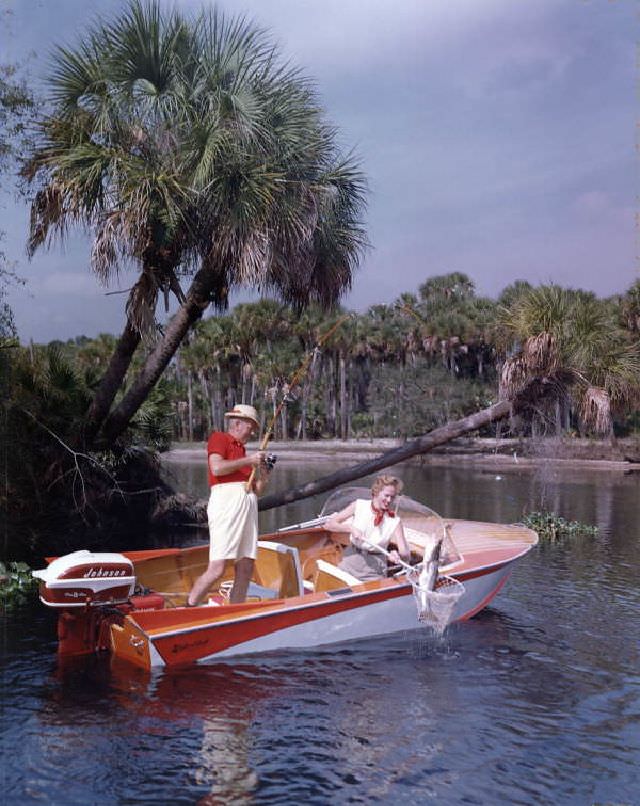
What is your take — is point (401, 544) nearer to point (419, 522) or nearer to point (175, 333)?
point (419, 522)

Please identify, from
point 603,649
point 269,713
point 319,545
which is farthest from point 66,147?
point 603,649

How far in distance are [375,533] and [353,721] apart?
2.94 m

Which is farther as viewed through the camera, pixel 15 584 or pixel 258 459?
pixel 15 584

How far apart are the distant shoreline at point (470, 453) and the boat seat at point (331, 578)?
76.5 feet

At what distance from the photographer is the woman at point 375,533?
9594mm

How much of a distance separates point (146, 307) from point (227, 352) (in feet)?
122

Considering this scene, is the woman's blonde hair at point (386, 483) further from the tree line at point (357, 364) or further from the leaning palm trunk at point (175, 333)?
the tree line at point (357, 364)

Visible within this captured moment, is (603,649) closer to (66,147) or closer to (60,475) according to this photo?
(60,475)

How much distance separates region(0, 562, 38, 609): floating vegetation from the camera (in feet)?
35.7

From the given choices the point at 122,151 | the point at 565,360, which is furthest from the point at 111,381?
the point at 565,360

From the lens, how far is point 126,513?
16.1m

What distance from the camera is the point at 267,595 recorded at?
9688 millimetres

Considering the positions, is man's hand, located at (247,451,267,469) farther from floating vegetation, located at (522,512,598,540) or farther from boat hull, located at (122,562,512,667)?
floating vegetation, located at (522,512,598,540)

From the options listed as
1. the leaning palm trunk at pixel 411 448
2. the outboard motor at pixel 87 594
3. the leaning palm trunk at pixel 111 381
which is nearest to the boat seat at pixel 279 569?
the outboard motor at pixel 87 594
